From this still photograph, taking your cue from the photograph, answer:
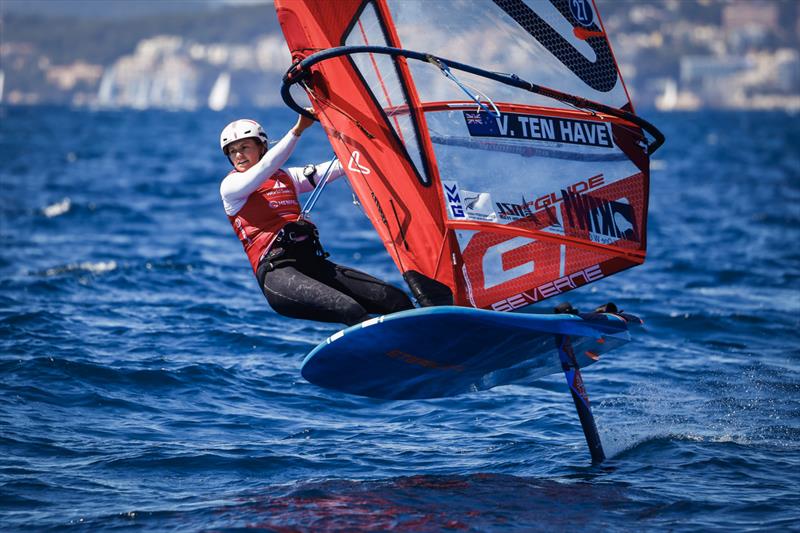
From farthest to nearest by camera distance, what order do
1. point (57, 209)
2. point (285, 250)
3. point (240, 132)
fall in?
point (57, 209) < point (285, 250) < point (240, 132)

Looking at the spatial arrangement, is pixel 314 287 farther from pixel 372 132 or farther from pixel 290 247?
pixel 372 132

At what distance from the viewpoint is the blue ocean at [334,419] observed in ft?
21.6

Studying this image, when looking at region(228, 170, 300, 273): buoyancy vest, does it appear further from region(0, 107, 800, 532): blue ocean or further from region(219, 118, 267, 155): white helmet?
region(0, 107, 800, 532): blue ocean

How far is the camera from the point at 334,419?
870 centimetres

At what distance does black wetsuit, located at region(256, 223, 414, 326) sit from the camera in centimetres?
704

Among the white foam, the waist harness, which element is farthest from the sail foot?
the white foam

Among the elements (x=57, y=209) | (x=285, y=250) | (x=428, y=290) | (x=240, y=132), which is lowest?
(x=428, y=290)

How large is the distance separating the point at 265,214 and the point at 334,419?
85.4 inches

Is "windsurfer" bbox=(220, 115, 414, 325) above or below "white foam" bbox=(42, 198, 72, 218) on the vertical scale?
below

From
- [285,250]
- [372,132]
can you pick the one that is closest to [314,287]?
[285,250]

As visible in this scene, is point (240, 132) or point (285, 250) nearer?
point (240, 132)

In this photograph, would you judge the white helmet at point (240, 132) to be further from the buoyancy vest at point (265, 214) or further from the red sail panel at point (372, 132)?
the red sail panel at point (372, 132)

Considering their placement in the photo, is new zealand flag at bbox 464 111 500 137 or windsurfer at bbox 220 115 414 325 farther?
new zealand flag at bbox 464 111 500 137

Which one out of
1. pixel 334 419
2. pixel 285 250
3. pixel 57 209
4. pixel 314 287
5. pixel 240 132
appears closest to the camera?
pixel 314 287
